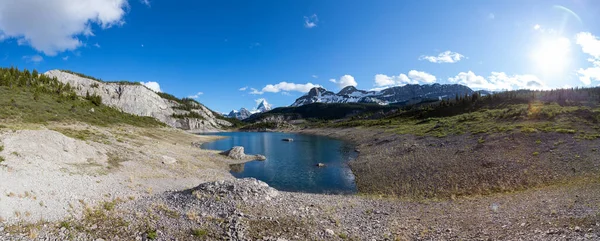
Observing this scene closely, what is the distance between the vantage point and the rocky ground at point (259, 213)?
15.0 meters

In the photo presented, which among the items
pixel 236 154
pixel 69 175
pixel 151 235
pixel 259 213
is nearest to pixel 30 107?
pixel 236 154

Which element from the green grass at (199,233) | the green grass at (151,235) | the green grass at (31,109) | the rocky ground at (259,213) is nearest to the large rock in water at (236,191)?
the rocky ground at (259,213)

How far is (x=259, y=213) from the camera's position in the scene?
1991 centimetres

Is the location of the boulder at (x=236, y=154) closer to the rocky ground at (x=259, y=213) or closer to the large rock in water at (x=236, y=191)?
the rocky ground at (x=259, y=213)

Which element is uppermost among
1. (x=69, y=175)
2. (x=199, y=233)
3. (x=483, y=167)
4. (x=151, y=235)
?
(x=69, y=175)

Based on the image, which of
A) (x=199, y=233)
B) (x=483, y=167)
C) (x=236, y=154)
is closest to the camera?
(x=199, y=233)

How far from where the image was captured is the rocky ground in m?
15.0

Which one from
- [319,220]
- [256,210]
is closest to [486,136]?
[319,220]

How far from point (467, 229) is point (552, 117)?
223 feet

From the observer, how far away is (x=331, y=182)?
38.5 meters

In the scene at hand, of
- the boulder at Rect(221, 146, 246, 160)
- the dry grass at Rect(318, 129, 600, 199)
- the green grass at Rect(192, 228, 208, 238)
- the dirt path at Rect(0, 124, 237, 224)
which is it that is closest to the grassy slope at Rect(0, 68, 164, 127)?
the dirt path at Rect(0, 124, 237, 224)

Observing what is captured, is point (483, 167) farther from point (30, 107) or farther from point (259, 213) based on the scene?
point (30, 107)

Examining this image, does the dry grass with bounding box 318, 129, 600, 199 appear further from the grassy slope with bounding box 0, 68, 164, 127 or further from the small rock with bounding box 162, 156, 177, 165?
the grassy slope with bounding box 0, 68, 164, 127

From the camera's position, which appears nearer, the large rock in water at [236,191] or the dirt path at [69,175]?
the dirt path at [69,175]
